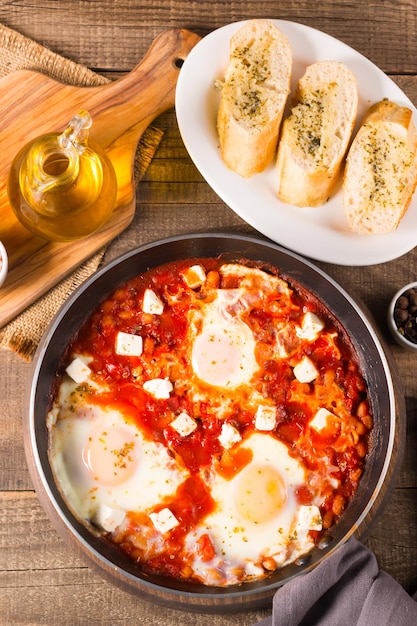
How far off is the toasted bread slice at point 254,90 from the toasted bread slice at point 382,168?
1.37 ft

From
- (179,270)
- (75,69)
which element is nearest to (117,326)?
(179,270)

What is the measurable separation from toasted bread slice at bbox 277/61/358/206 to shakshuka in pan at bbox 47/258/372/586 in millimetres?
472

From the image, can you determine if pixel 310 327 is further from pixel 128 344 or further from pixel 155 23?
pixel 155 23

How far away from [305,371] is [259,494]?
2.09 ft

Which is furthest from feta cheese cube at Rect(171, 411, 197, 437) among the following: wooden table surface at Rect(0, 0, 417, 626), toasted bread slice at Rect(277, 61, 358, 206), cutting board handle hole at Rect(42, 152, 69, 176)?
cutting board handle hole at Rect(42, 152, 69, 176)

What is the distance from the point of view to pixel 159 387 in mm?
3498

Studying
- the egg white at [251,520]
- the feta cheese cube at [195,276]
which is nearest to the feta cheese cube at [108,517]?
the egg white at [251,520]

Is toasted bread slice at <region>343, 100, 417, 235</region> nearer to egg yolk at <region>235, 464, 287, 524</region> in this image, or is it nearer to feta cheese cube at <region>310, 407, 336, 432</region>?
feta cheese cube at <region>310, 407, 336, 432</region>

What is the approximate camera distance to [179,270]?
360 centimetres

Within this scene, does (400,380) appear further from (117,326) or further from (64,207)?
(64,207)

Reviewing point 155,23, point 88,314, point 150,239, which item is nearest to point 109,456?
point 88,314

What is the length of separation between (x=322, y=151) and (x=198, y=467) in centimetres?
162

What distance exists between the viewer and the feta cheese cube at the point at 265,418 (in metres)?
3.53

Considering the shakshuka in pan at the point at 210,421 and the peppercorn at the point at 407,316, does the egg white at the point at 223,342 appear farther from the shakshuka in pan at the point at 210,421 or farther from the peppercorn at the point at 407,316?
the peppercorn at the point at 407,316
